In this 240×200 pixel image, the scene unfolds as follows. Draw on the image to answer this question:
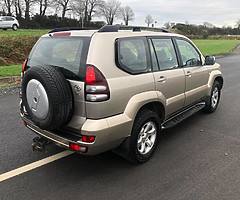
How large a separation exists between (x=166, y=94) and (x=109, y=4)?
93851mm

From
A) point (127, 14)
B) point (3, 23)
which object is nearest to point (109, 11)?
point (127, 14)

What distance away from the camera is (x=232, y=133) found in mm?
5574

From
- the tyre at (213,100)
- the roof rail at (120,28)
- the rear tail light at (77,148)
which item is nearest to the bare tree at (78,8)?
the tyre at (213,100)

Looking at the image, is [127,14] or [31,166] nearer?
[31,166]

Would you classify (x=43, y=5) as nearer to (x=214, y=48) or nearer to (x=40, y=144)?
(x=214, y=48)

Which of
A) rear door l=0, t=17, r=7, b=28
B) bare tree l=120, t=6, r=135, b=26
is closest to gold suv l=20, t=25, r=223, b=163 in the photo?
rear door l=0, t=17, r=7, b=28

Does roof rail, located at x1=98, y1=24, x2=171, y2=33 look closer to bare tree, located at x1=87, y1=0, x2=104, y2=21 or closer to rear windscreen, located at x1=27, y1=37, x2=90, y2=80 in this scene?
rear windscreen, located at x1=27, y1=37, x2=90, y2=80

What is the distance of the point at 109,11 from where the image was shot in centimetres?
9275

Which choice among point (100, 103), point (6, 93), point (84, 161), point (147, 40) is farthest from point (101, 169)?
point (6, 93)

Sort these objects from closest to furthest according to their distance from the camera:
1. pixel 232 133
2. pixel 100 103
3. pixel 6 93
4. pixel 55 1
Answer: pixel 100 103
pixel 232 133
pixel 6 93
pixel 55 1

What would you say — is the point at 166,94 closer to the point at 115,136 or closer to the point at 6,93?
the point at 115,136

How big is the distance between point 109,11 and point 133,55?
303ft

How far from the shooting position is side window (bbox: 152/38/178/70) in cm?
462

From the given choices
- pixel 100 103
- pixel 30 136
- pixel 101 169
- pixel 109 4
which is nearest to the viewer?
pixel 100 103
